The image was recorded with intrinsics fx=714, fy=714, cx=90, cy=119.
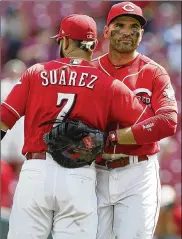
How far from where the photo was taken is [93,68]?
4.32m

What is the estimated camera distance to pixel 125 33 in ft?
14.9

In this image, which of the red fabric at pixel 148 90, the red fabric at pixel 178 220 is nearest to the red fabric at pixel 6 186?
the red fabric at pixel 178 220

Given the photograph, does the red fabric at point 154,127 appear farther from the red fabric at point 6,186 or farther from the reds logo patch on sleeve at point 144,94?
the red fabric at point 6,186

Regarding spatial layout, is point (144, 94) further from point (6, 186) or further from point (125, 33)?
point (6, 186)

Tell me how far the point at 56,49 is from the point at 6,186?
8.71ft

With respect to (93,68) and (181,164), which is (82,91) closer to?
(93,68)

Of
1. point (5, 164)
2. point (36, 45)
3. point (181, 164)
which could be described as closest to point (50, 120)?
point (5, 164)

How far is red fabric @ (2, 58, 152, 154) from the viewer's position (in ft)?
13.8

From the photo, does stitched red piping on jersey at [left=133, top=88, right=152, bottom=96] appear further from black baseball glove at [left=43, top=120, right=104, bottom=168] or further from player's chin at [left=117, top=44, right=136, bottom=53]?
black baseball glove at [left=43, top=120, right=104, bottom=168]

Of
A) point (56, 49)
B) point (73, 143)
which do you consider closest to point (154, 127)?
point (73, 143)

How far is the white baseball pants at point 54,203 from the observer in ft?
13.6

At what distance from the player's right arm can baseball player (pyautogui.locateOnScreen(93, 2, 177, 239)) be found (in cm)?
57

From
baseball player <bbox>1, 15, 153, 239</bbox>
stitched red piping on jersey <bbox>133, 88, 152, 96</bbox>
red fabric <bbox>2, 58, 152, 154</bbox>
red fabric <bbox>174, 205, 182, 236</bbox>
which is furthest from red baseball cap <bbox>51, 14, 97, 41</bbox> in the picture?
red fabric <bbox>174, 205, 182, 236</bbox>

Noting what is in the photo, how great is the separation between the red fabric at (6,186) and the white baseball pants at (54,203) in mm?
3415
